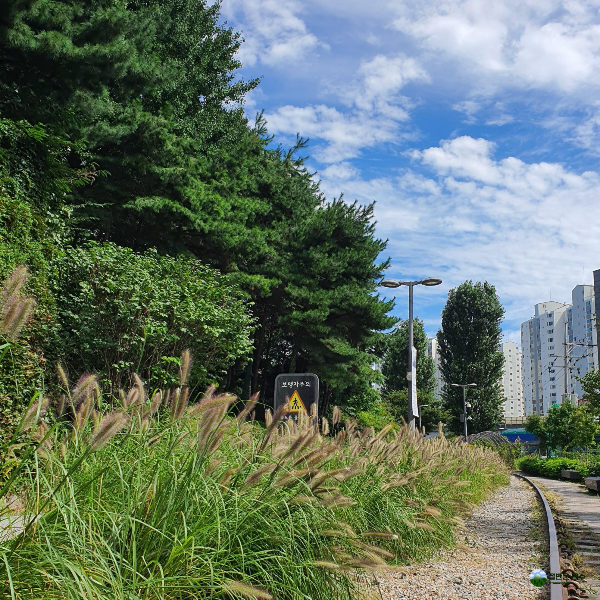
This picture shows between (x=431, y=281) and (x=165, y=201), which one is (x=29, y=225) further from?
(x=431, y=281)

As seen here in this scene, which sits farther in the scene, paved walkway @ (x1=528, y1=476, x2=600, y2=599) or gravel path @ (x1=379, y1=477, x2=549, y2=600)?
paved walkway @ (x1=528, y1=476, x2=600, y2=599)

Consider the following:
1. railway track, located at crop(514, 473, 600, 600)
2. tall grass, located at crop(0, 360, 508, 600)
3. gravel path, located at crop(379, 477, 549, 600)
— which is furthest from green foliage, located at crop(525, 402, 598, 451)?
tall grass, located at crop(0, 360, 508, 600)

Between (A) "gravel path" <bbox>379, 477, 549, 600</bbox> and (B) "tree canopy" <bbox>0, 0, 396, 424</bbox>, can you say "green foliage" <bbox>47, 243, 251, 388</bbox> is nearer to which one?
(B) "tree canopy" <bbox>0, 0, 396, 424</bbox>

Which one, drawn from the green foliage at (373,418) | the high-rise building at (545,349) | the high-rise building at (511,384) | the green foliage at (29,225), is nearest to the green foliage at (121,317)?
the green foliage at (29,225)

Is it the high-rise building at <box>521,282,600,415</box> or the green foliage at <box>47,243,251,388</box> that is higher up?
the high-rise building at <box>521,282,600,415</box>

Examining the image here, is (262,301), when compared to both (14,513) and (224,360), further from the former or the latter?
(14,513)

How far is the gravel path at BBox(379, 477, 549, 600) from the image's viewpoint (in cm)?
401

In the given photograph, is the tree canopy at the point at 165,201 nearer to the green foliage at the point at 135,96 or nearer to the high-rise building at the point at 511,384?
the green foliage at the point at 135,96

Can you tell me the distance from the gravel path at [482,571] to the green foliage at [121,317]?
487 centimetres

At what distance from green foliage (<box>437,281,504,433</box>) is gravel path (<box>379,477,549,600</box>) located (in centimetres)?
4172

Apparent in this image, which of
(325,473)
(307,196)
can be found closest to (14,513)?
(325,473)

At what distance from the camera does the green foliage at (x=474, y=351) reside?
1881 inches

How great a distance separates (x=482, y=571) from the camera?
4.81m

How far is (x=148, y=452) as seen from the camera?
2791 mm
